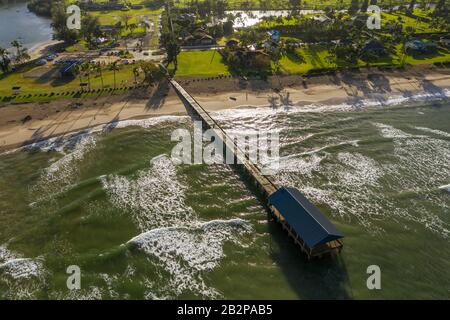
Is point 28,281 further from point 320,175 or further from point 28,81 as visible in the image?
point 28,81

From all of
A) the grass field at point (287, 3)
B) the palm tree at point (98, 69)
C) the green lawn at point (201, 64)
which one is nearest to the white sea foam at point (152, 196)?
the green lawn at point (201, 64)

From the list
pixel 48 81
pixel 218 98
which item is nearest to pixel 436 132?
pixel 218 98

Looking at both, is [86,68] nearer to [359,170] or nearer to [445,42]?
[359,170]

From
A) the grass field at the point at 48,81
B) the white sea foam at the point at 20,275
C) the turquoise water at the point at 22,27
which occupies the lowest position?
the white sea foam at the point at 20,275

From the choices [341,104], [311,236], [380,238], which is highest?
[341,104]

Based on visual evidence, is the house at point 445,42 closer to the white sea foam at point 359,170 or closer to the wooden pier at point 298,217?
the white sea foam at point 359,170

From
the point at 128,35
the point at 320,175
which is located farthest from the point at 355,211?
the point at 128,35
